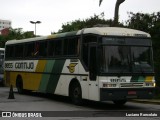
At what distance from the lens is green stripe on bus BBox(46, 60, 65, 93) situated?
20.5m

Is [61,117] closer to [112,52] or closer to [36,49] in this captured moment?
[112,52]

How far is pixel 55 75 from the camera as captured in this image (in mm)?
21125

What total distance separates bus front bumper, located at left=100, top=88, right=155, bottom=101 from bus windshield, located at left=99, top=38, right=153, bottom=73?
0.70 meters

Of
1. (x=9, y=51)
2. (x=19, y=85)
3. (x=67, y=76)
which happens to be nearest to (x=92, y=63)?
(x=67, y=76)

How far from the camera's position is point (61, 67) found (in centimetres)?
2036

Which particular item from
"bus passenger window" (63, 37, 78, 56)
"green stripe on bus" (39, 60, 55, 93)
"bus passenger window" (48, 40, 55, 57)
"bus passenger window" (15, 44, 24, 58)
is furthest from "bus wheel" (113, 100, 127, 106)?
"bus passenger window" (15, 44, 24, 58)

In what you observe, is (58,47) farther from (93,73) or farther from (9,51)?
(9,51)

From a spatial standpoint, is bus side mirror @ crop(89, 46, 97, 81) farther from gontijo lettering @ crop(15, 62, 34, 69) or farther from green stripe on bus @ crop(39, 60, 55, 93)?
gontijo lettering @ crop(15, 62, 34, 69)

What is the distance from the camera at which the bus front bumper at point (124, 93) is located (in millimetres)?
16750

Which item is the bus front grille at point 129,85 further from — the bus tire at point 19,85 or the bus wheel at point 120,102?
the bus tire at point 19,85

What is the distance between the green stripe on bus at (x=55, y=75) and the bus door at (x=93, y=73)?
2.86 meters

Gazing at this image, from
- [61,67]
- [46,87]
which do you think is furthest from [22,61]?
[61,67]

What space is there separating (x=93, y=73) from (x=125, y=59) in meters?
1.32

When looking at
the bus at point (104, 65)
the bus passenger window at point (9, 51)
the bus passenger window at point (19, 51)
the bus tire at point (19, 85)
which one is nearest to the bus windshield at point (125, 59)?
the bus at point (104, 65)
